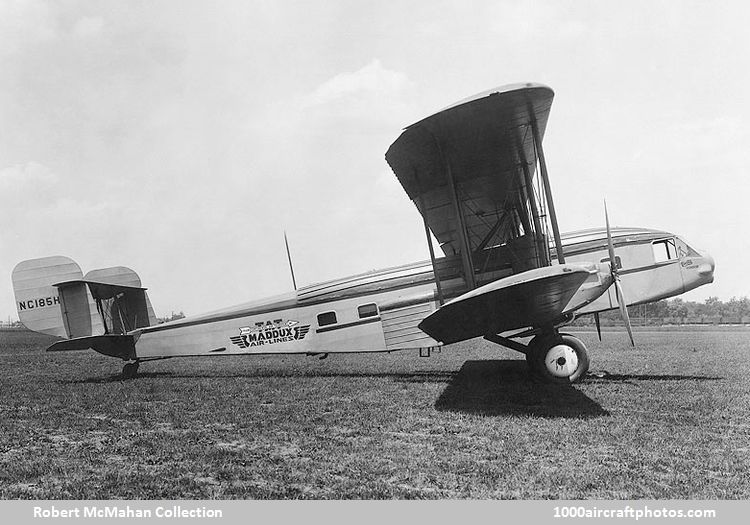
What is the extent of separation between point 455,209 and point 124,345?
7.23 metres

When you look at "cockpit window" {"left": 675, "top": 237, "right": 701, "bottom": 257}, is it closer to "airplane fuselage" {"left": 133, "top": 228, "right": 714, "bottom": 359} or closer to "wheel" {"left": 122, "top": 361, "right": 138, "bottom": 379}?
"airplane fuselage" {"left": 133, "top": 228, "right": 714, "bottom": 359}

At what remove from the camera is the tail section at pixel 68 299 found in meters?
9.23

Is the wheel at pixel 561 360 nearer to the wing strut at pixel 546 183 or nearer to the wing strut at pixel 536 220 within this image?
the wing strut at pixel 536 220

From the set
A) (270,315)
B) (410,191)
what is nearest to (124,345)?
(270,315)

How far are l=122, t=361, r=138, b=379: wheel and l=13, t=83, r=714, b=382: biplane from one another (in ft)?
0.08

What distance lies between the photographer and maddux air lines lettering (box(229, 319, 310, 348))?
9211 mm

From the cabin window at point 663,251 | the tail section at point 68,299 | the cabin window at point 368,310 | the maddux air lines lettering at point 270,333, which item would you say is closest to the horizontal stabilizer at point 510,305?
the cabin window at point 368,310

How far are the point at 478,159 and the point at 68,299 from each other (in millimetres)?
7954

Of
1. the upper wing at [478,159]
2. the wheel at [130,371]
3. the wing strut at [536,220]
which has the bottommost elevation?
the wheel at [130,371]

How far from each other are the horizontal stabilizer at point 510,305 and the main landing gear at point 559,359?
1.11ft

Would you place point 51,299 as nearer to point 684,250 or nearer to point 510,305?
point 510,305

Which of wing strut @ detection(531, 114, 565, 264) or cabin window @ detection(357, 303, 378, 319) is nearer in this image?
wing strut @ detection(531, 114, 565, 264)

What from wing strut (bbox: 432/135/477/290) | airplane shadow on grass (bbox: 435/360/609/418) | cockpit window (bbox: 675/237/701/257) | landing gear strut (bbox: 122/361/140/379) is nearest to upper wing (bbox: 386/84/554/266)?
wing strut (bbox: 432/135/477/290)
